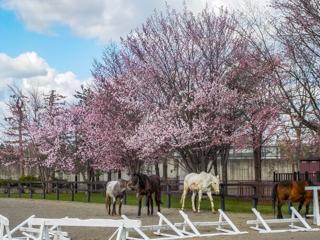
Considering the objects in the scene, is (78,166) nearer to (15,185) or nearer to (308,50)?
(15,185)

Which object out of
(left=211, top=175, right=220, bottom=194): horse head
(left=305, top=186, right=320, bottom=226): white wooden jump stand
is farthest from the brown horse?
(left=211, top=175, right=220, bottom=194): horse head

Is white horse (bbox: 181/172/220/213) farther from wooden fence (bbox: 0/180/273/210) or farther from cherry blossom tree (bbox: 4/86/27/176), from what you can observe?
cherry blossom tree (bbox: 4/86/27/176)

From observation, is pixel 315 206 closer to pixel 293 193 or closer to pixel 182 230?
pixel 293 193

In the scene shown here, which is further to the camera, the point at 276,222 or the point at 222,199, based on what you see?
the point at 222,199

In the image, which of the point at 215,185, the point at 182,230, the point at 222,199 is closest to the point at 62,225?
the point at 182,230

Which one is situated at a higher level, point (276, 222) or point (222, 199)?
point (222, 199)

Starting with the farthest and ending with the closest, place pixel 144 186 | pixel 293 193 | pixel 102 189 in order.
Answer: pixel 102 189 < pixel 144 186 < pixel 293 193

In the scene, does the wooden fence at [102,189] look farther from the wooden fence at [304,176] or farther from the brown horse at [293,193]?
the brown horse at [293,193]

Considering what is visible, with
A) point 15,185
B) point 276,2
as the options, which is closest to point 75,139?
point 15,185

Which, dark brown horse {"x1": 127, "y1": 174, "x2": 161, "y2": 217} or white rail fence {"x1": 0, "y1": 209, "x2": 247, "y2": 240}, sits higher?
dark brown horse {"x1": 127, "y1": 174, "x2": 161, "y2": 217}

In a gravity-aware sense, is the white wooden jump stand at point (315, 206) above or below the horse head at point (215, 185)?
below

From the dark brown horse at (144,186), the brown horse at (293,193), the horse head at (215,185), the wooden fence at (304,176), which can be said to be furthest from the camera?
the wooden fence at (304,176)

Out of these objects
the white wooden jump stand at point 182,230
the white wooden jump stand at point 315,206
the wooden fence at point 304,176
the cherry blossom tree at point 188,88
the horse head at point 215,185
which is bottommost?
the white wooden jump stand at point 182,230

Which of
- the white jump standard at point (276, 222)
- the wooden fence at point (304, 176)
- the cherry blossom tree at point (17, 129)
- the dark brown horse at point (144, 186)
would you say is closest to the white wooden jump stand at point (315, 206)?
the white jump standard at point (276, 222)
